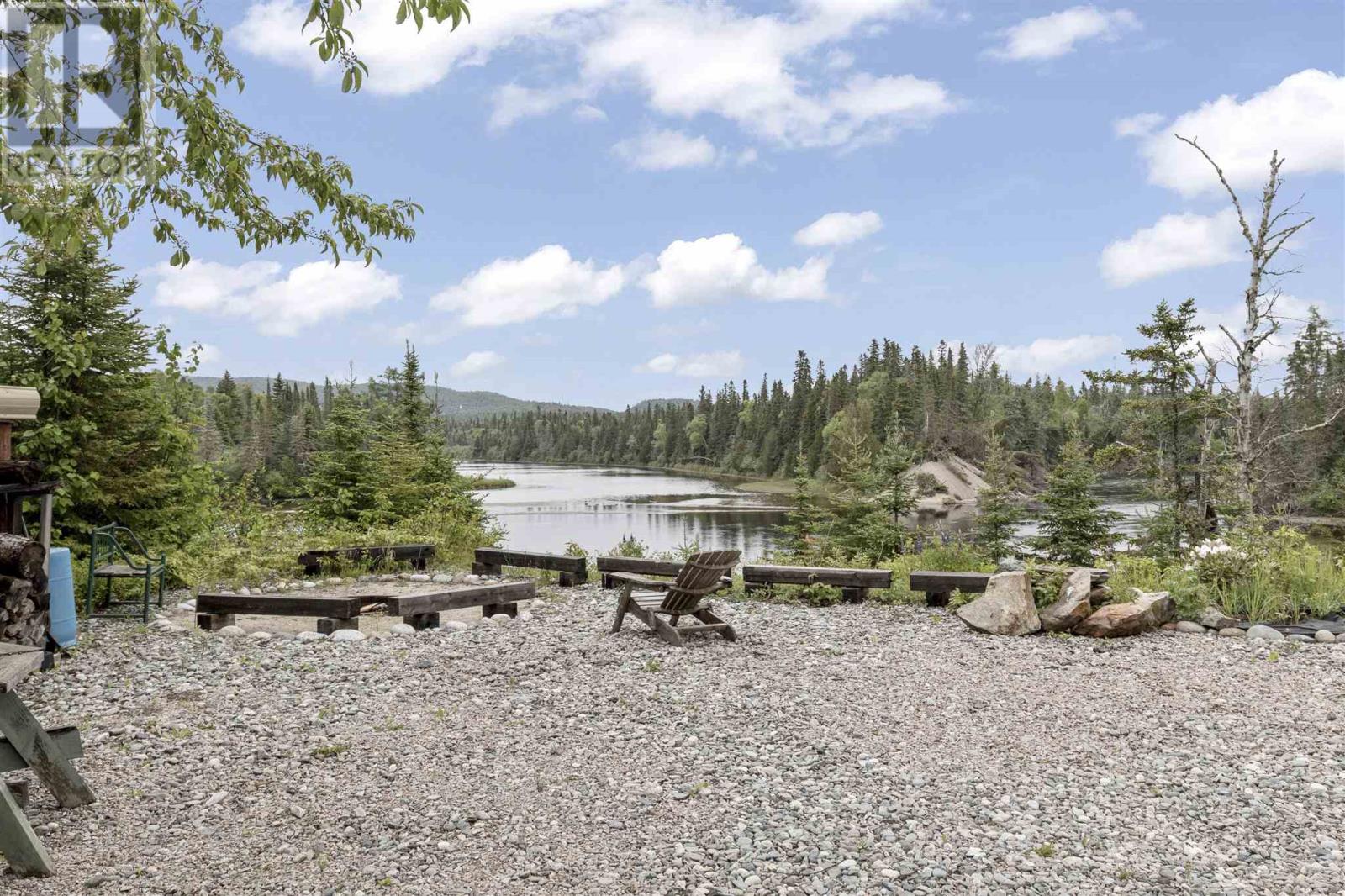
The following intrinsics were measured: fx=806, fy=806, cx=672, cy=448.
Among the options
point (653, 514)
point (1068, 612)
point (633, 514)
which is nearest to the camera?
point (1068, 612)

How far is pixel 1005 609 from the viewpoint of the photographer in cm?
796

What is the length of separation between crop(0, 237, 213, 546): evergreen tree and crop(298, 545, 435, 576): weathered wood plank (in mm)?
1728

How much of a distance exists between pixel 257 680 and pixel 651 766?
11.4 feet

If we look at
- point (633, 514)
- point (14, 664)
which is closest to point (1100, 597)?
point (14, 664)

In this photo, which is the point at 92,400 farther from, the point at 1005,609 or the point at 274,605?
the point at 1005,609

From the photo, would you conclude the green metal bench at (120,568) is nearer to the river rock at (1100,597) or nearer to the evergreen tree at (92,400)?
the evergreen tree at (92,400)

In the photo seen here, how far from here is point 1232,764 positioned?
4719 millimetres

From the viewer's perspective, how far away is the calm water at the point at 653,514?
3005cm

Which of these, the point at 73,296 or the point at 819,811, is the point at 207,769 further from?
the point at 73,296

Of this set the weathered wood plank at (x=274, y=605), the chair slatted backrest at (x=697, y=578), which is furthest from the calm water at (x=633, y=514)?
the chair slatted backrest at (x=697, y=578)

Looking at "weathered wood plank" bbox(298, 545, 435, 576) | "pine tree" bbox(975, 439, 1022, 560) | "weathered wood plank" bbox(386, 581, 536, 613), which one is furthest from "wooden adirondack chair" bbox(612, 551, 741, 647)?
"pine tree" bbox(975, 439, 1022, 560)

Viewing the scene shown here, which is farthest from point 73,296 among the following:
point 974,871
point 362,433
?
point 974,871

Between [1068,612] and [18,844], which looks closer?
[18,844]

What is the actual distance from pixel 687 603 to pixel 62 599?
5.49 m
